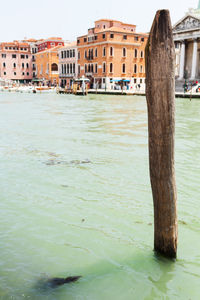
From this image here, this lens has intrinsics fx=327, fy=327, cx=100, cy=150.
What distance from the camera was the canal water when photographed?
281 cm

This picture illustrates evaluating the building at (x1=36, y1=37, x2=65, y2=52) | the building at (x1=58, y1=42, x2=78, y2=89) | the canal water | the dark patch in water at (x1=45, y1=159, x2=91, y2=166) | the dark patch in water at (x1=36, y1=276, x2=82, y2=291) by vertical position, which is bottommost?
the dark patch in water at (x1=36, y1=276, x2=82, y2=291)

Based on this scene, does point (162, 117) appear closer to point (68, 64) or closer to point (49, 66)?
point (68, 64)

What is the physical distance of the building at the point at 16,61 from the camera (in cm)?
6406

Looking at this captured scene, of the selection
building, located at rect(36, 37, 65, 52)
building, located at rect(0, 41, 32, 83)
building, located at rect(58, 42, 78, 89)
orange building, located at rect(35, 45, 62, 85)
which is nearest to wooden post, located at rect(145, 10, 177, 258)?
building, located at rect(58, 42, 78, 89)

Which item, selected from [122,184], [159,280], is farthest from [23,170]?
[159,280]

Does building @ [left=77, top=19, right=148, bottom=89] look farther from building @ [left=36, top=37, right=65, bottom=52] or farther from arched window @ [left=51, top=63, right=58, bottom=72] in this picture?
building @ [left=36, top=37, right=65, bottom=52]

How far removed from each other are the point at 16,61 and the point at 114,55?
29.7 meters

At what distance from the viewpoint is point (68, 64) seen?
51188 millimetres

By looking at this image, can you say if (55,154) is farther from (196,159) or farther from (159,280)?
(159,280)

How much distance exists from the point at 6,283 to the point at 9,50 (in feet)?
219

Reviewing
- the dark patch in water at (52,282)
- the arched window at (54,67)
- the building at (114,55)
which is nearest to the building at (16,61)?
the arched window at (54,67)

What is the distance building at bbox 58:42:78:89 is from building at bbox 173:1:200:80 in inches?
646

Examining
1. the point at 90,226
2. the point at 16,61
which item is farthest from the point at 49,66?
the point at 90,226

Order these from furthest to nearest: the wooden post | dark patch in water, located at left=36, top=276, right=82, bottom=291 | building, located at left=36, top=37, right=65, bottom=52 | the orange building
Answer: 1. building, located at left=36, top=37, right=65, bottom=52
2. the orange building
3. dark patch in water, located at left=36, top=276, right=82, bottom=291
4. the wooden post
